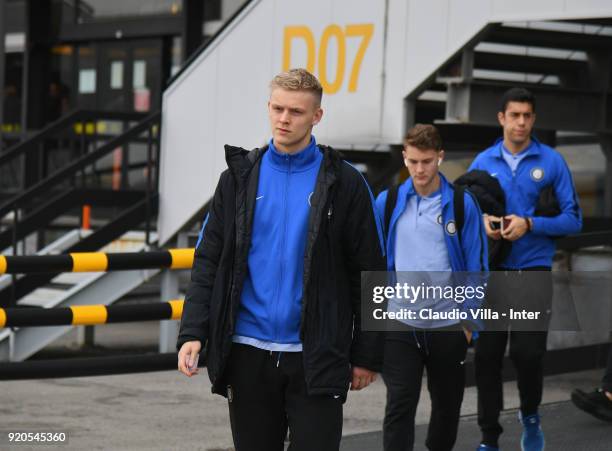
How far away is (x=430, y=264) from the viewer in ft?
19.8

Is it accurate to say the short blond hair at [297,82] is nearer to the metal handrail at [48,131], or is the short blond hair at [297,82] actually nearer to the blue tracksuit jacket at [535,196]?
the blue tracksuit jacket at [535,196]

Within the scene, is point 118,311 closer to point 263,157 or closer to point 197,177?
point 197,177

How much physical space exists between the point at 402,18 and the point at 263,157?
572 centimetres

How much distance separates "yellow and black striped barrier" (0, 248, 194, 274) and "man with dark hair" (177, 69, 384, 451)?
3.93 metres

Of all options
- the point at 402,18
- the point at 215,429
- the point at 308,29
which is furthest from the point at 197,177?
the point at 215,429

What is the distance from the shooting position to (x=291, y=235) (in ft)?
14.2

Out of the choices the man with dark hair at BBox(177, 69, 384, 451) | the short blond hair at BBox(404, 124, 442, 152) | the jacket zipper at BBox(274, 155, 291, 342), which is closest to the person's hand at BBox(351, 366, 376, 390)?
the man with dark hair at BBox(177, 69, 384, 451)

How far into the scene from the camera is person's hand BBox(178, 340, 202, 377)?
4.27 meters

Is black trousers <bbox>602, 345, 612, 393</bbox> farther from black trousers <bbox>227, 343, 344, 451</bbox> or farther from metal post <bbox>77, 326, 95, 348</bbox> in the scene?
metal post <bbox>77, 326, 95, 348</bbox>

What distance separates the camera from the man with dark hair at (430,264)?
5.98 metres

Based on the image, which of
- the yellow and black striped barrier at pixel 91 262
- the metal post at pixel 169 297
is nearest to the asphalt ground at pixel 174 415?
the yellow and black striped barrier at pixel 91 262

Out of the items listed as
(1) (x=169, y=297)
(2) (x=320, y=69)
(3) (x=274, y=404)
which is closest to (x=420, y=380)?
(3) (x=274, y=404)

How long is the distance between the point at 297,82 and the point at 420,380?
2.17 m

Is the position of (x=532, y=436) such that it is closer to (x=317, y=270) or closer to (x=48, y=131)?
(x=317, y=270)
